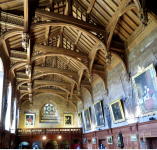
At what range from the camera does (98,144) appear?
48.1 feet

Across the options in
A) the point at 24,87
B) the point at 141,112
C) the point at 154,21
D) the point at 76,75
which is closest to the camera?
the point at 154,21

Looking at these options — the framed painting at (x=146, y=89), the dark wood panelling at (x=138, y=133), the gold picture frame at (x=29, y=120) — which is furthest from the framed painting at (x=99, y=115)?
the gold picture frame at (x=29, y=120)

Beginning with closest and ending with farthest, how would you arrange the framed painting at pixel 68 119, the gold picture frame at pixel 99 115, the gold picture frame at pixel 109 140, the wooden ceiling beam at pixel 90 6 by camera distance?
the wooden ceiling beam at pixel 90 6 < the gold picture frame at pixel 109 140 < the gold picture frame at pixel 99 115 < the framed painting at pixel 68 119

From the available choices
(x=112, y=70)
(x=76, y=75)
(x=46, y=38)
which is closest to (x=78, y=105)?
(x=76, y=75)

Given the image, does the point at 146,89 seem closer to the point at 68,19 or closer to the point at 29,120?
the point at 68,19

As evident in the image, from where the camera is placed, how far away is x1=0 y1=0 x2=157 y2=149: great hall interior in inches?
335

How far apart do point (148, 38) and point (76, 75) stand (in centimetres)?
855

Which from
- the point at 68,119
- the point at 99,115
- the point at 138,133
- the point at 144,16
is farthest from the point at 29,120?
the point at 144,16

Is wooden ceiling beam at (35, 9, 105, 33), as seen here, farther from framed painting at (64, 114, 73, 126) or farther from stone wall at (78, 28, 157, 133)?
framed painting at (64, 114, 73, 126)

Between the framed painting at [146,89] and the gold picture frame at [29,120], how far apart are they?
14.8 meters

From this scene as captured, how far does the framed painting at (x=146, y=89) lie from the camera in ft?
26.2

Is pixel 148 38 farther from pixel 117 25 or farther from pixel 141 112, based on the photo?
pixel 141 112

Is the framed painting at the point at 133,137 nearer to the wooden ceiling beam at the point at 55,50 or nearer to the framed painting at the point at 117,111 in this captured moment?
the framed painting at the point at 117,111

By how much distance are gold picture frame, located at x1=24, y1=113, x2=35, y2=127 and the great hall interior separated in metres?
1.77
